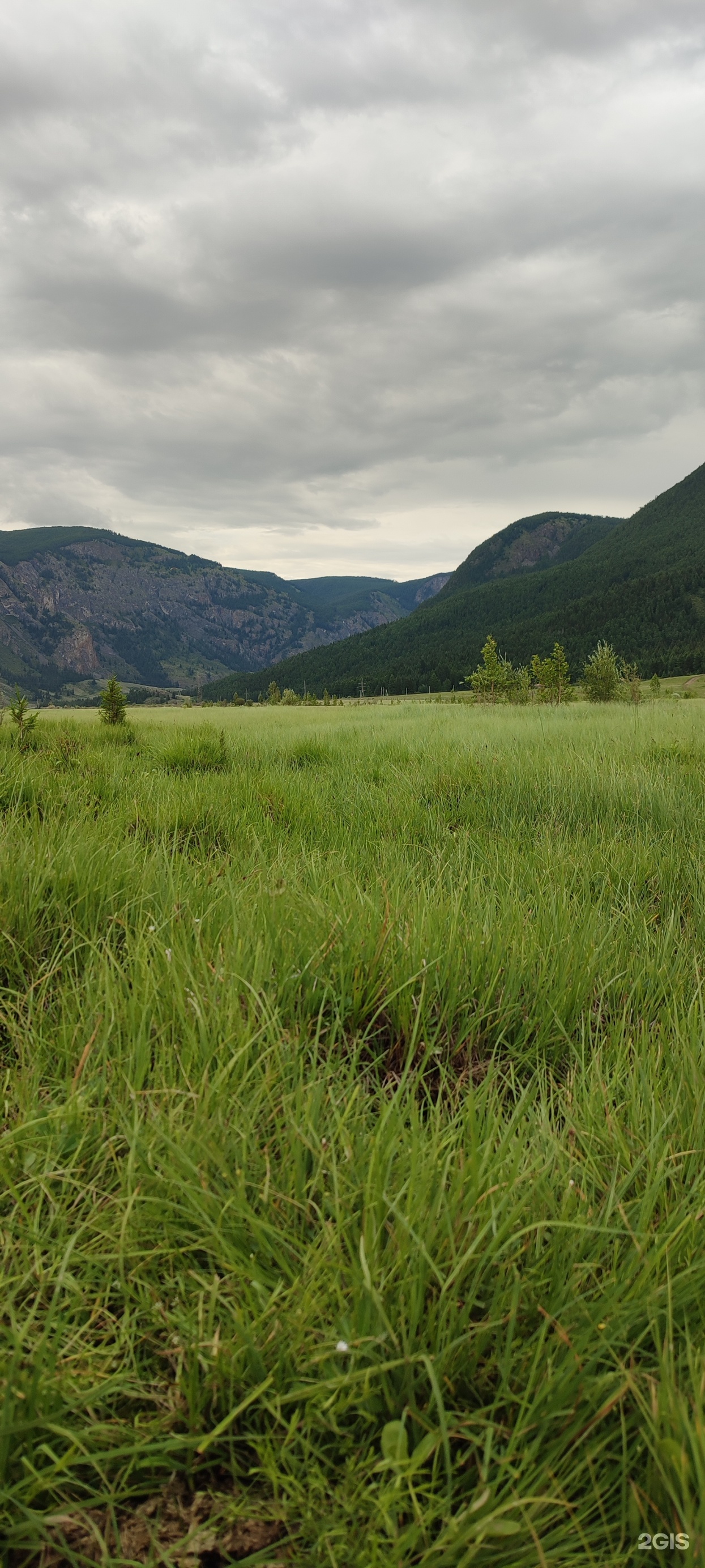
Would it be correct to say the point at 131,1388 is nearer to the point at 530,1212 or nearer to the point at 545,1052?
the point at 530,1212

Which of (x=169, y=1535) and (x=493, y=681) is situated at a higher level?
(x=493, y=681)

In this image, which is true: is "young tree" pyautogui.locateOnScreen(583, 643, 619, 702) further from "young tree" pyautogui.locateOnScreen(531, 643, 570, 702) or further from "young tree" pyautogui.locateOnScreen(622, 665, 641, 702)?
"young tree" pyautogui.locateOnScreen(531, 643, 570, 702)

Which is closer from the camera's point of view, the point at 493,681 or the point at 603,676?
the point at 603,676

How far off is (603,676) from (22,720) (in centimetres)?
6154

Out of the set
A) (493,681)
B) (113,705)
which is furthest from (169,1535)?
(493,681)

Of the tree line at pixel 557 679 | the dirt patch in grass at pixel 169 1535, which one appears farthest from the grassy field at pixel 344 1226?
the tree line at pixel 557 679

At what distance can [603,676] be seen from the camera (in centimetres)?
6194

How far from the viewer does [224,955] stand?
200cm

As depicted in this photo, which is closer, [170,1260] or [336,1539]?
[336,1539]

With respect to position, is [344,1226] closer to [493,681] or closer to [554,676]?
[493,681]

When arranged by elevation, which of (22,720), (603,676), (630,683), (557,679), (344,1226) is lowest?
(344,1226)

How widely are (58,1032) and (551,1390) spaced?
141 centimetres

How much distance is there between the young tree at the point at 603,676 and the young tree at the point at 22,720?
5962cm

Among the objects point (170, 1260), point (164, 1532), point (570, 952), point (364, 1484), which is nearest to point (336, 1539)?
→ point (364, 1484)
